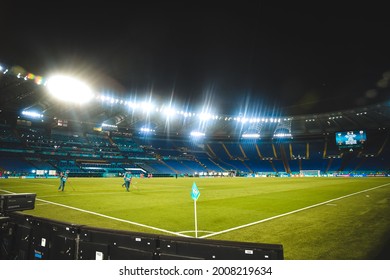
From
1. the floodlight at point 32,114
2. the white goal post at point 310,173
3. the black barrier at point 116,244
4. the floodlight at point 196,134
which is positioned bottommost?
the black barrier at point 116,244

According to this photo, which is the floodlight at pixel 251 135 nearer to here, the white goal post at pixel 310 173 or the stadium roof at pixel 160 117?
the stadium roof at pixel 160 117

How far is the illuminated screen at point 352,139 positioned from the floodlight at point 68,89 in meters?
64.6

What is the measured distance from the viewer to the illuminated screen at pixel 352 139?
193ft

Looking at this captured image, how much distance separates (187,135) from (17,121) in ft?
187

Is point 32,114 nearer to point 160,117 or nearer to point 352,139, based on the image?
point 160,117

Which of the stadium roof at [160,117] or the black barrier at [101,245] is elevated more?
the stadium roof at [160,117]

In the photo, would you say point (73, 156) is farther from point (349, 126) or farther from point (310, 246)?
point (349, 126)

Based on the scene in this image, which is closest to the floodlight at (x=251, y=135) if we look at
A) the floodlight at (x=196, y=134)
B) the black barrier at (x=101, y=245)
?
the floodlight at (x=196, y=134)

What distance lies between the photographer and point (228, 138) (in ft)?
344

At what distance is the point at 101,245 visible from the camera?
4.29 meters

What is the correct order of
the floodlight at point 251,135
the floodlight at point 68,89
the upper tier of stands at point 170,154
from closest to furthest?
the floodlight at point 68,89
the upper tier of stands at point 170,154
the floodlight at point 251,135

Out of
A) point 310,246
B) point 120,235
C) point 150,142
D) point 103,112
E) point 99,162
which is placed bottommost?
point 310,246

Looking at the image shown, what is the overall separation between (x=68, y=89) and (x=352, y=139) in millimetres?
68810
